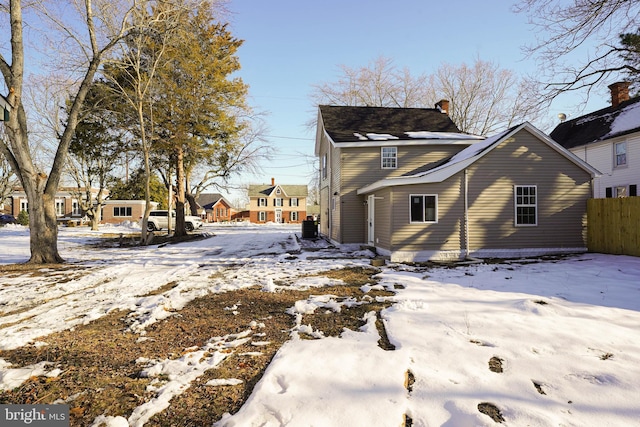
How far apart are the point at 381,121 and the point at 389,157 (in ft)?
9.91

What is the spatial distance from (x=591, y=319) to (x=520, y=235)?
24.7 ft

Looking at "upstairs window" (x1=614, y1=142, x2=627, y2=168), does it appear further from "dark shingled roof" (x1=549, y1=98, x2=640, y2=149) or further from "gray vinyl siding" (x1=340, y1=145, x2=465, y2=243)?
"gray vinyl siding" (x1=340, y1=145, x2=465, y2=243)

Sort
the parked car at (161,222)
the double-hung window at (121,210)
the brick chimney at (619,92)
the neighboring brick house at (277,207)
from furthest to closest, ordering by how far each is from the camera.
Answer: the neighboring brick house at (277,207) → the double-hung window at (121,210) → the parked car at (161,222) → the brick chimney at (619,92)

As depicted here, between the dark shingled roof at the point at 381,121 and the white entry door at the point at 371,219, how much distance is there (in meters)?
3.28

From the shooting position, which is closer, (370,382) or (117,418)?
(117,418)

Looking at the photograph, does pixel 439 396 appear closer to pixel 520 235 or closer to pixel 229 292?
Answer: pixel 229 292

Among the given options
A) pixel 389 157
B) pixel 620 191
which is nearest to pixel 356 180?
pixel 389 157

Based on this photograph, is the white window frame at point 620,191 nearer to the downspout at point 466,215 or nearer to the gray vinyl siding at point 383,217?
the downspout at point 466,215

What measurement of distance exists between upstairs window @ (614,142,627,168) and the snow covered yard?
13721 millimetres

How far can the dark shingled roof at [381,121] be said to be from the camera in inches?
642

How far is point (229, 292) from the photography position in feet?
23.1

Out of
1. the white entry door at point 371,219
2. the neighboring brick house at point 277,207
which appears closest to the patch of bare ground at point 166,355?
the white entry door at point 371,219

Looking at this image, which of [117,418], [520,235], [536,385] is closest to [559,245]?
[520,235]

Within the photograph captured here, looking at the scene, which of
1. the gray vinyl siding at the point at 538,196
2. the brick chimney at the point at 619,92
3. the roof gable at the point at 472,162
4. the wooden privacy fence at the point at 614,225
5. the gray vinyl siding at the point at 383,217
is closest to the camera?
the wooden privacy fence at the point at 614,225
